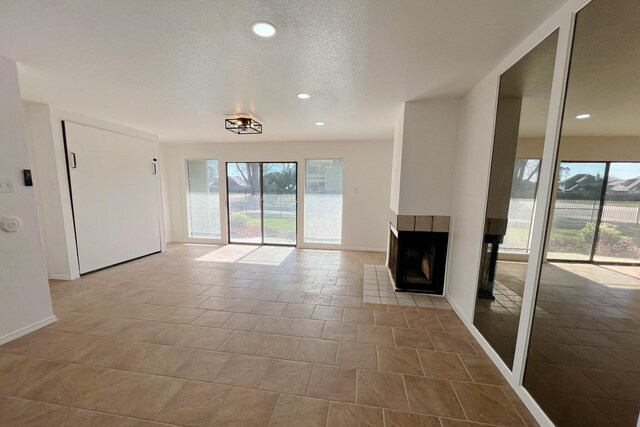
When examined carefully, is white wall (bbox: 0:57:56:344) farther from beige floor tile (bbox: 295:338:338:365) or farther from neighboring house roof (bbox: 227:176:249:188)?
neighboring house roof (bbox: 227:176:249:188)

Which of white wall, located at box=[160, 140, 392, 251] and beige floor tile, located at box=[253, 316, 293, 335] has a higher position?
white wall, located at box=[160, 140, 392, 251]

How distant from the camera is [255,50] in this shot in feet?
5.80

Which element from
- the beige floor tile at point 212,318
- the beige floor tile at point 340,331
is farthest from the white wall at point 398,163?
the beige floor tile at point 212,318

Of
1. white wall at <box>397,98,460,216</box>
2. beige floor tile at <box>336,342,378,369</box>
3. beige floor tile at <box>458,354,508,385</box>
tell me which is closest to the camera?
beige floor tile at <box>458,354,508,385</box>

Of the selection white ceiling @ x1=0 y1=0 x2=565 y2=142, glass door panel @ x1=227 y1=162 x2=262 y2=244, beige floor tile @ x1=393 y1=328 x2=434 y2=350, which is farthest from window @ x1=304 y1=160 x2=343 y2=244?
beige floor tile @ x1=393 y1=328 x2=434 y2=350

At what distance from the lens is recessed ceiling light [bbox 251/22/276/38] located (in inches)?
58.4

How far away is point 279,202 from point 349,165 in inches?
71.5

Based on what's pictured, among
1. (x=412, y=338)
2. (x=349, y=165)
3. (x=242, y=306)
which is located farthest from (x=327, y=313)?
(x=349, y=165)

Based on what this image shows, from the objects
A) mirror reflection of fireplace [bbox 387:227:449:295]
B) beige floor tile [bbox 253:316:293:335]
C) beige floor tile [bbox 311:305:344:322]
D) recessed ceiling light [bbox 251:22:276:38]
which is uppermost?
recessed ceiling light [bbox 251:22:276:38]

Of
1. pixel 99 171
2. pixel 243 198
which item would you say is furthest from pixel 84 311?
pixel 243 198

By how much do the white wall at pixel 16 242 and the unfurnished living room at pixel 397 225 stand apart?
0.05ft

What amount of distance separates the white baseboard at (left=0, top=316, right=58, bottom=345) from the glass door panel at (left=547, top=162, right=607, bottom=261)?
4196mm

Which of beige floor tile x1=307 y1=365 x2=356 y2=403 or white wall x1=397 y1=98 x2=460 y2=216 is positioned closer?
beige floor tile x1=307 y1=365 x2=356 y2=403

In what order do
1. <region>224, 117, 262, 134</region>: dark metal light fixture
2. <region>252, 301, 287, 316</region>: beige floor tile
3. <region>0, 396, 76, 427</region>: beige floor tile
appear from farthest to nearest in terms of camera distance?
<region>224, 117, 262, 134</region>: dark metal light fixture
<region>252, 301, 287, 316</region>: beige floor tile
<region>0, 396, 76, 427</region>: beige floor tile
